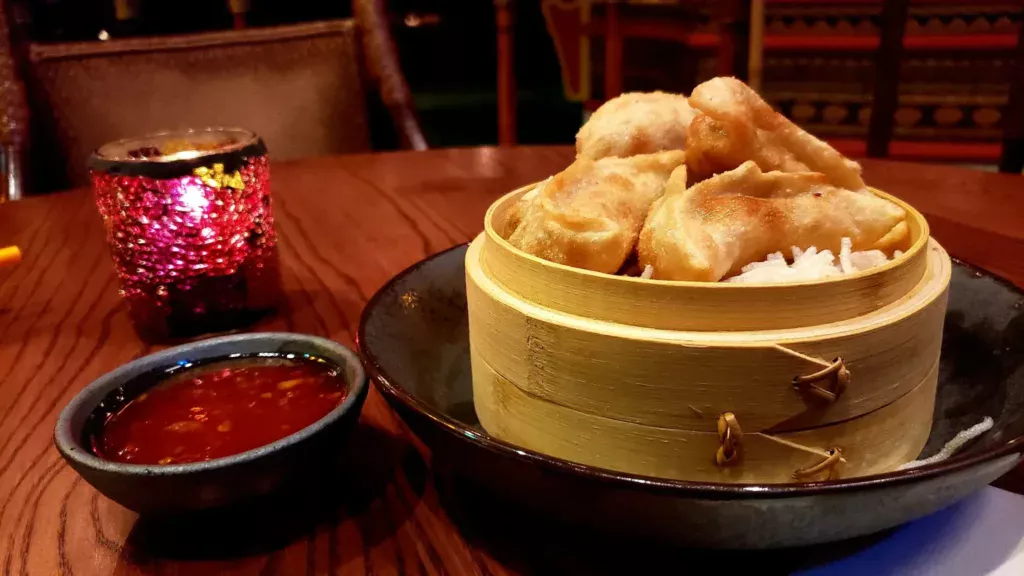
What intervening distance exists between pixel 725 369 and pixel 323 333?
0.62m

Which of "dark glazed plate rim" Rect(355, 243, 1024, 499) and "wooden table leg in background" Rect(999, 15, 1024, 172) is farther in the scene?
"wooden table leg in background" Rect(999, 15, 1024, 172)

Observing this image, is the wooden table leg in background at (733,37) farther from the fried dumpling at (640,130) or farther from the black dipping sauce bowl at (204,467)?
the black dipping sauce bowl at (204,467)

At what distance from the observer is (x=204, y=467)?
1.96ft

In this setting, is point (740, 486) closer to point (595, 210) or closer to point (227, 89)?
point (595, 210)

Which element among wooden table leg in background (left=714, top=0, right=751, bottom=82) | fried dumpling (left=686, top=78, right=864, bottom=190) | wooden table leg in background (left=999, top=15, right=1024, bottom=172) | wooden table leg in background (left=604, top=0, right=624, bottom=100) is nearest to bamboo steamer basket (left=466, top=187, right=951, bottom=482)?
fried dumpling (left=686, top=78, right=864, bottom=190)

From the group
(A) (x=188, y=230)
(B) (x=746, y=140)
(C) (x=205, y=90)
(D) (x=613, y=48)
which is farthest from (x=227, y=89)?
(D) (x=613, y=48)

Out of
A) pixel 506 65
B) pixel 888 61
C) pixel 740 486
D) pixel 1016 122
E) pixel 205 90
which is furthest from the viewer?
pixel 506 65

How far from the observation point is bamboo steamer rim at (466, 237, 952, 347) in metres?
0.58

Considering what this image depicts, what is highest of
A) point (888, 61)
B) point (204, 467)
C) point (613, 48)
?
point (888, 61)

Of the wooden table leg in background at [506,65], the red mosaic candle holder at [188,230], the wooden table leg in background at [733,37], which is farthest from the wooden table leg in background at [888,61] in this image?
the red mosaic candle holder at [188,230]

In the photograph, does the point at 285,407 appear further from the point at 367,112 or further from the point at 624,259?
the point at 367,112

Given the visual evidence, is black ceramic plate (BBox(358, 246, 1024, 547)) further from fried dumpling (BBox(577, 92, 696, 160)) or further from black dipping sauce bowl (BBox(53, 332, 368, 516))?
fried dumpling (BBox(577, 92, 696, 160))

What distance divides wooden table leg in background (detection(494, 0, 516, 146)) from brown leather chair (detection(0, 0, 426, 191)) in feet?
1.14

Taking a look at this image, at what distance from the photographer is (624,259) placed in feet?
2.36
